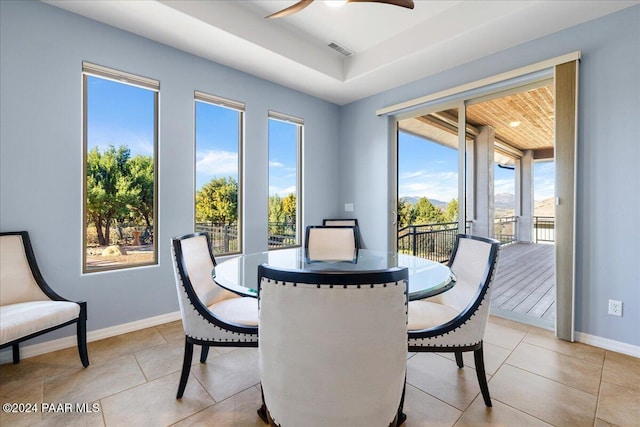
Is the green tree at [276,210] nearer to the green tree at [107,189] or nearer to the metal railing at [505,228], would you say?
the green tree at [107,189]

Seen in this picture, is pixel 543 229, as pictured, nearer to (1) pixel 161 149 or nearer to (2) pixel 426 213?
(2) pixel 426 213

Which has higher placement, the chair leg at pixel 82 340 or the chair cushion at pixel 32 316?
the chair cushion at pixel 32 316

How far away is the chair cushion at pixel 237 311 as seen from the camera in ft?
5.51

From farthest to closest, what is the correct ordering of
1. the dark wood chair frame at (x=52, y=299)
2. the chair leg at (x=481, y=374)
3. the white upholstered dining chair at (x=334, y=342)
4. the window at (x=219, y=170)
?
1. the window at (x=219, y=170)
2. the dark wood chair frame at (x=52, y=299)
3. the chair leg at (x=481, y=374)
4. the white upholstered dining chair at (x=334, y=342)

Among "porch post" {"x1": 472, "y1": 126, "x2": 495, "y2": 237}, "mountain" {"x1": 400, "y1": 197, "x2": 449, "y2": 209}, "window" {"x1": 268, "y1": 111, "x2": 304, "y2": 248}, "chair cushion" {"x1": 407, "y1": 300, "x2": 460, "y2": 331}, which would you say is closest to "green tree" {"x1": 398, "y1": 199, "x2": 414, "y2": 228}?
"mountain" {"x1": 400, "y1": 197, "x2": 449, "y2": 209}

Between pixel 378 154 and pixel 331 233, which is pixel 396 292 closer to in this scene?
pixel 331 233

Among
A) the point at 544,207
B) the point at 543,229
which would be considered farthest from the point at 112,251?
the point at 543,229

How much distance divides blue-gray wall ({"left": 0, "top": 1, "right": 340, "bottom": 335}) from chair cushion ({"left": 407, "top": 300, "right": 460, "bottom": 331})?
2.33 metres

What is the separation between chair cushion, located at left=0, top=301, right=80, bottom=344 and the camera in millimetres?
1696

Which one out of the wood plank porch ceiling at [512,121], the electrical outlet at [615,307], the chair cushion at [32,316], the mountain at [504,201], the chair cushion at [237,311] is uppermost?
the wood plank porch ceiling at [512,121]

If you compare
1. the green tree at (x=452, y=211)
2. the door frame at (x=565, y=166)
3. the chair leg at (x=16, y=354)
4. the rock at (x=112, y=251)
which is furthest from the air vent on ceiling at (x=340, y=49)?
the chair leg at (x=16, y=354)

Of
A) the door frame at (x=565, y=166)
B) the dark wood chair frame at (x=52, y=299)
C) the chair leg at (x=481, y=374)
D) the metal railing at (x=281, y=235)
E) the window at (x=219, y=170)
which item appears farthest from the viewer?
the metal railing at (x=281, y=235)

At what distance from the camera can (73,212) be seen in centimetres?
242

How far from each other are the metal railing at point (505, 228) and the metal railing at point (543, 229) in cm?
18
